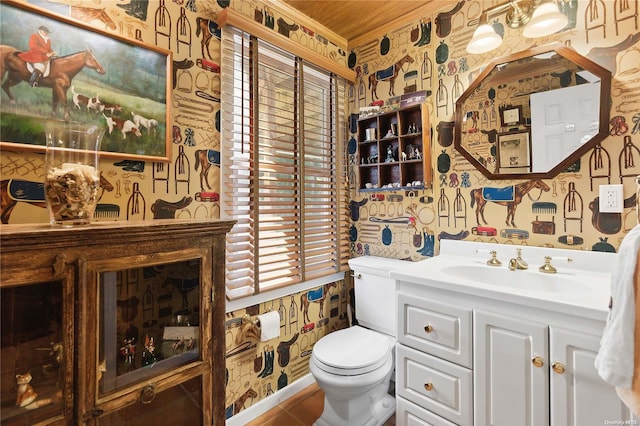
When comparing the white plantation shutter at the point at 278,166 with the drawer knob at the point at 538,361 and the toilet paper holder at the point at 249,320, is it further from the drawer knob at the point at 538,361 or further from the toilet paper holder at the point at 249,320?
the drawer knob at the point at 538,361

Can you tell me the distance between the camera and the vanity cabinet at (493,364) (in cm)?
99

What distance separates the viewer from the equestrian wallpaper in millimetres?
1325

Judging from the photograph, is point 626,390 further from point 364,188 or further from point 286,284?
point 364,188

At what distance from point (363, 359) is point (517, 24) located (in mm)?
1928

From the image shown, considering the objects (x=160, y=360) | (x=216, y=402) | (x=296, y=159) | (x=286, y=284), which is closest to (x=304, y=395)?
(x=286, y=284)

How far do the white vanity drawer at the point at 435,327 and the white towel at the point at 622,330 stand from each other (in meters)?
0.44

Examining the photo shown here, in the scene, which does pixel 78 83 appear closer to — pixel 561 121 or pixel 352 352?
pixel 352 352

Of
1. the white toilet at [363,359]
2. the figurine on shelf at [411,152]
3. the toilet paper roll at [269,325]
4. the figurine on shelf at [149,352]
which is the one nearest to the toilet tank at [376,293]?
the white toilet at [363,359]

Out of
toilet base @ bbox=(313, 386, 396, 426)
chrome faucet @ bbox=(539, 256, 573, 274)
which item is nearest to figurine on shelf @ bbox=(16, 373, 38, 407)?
toilet base @ bbox=(313, 386, 396, 426)

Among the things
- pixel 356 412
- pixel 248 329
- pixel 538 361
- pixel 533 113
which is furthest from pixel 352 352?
pixel 533 113

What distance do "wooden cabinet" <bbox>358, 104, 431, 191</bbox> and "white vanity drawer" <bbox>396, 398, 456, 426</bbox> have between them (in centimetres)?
121

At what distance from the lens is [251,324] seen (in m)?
1.72

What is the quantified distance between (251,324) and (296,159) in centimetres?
105

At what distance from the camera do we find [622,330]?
0.81m
